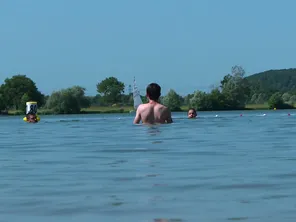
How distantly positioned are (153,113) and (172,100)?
157573 mm

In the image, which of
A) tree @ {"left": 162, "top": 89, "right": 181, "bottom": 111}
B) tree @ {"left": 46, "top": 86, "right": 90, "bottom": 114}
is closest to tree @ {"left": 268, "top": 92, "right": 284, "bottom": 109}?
tree @ {"left": 162, "top": 89, "right": 181, "bottom": 111}

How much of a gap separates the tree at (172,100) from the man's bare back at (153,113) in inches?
6032

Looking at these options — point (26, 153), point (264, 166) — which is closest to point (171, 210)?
point (264, 166)

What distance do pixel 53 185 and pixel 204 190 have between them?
6.46 ft

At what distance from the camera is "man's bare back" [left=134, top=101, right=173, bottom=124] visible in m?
23.4

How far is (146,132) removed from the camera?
21406mm

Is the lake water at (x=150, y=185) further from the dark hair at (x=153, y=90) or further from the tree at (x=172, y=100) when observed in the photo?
the tree at (x=172, y=100)

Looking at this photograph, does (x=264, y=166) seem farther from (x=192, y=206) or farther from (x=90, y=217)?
(x=90, y=217)

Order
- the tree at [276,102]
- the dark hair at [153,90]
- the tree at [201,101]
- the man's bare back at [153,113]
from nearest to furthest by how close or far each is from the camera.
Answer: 1. the dark hair at [153,90]
2. the man's bare back at [153,113]
3. the tree at [201,101]
4. the tree at [276,102]

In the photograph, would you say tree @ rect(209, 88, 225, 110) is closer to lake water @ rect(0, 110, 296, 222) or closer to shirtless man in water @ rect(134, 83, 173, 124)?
shirtless man in water @ rect(134, 83, 173, 124)

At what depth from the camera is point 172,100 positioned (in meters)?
181

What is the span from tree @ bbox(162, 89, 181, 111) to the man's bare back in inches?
6032

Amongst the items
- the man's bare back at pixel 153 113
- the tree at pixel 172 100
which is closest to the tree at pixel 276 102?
the tree at pixel 172 100

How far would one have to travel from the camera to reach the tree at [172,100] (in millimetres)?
178525
